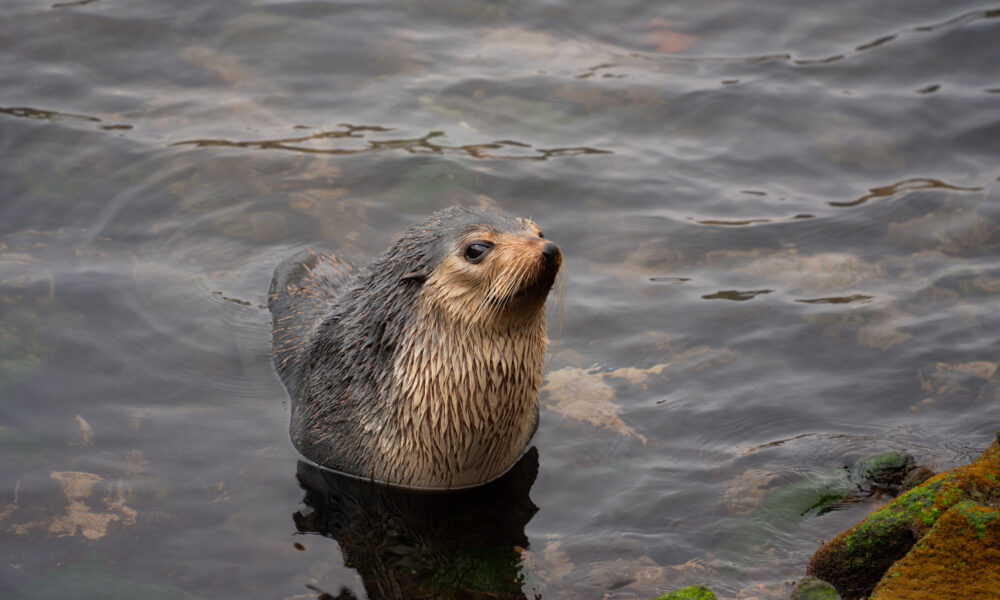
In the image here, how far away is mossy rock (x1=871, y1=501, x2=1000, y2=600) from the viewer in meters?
4.46

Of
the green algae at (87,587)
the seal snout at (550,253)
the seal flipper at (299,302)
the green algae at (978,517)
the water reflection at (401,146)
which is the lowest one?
the green algae at (87,587)

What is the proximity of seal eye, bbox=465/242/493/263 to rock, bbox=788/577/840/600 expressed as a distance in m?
2.57

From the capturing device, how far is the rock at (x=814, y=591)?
498 cm

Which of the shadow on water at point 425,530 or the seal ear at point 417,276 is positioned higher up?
the seal ear at point 417,276

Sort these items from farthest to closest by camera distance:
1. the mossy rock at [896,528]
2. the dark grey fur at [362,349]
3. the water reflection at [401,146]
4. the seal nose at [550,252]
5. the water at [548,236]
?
the water reflection at [401,146]
the dark grey fur at [362,349]
the water at [548,236]
the seal nose at [550,252]
the mossy rock at [896,528]

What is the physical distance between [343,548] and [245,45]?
316 inches

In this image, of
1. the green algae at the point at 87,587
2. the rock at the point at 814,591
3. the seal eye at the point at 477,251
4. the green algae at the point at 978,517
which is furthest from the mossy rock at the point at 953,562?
the green algae at the point at 87,587

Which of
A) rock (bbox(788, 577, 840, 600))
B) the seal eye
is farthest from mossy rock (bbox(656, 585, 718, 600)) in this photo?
the seal eye

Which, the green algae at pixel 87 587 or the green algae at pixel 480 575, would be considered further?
the green algae at pixel 480 575

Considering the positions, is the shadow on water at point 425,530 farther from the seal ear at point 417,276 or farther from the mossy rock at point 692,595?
the seal ear at point 417,276

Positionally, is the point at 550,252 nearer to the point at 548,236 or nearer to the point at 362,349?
the point at 362,349

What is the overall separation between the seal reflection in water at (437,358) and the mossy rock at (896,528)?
7.10 feet

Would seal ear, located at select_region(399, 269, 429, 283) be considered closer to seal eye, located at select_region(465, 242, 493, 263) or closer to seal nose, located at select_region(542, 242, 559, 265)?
seal eye, located at select_region(465, 242, 493, 263)

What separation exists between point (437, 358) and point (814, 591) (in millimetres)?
2574
